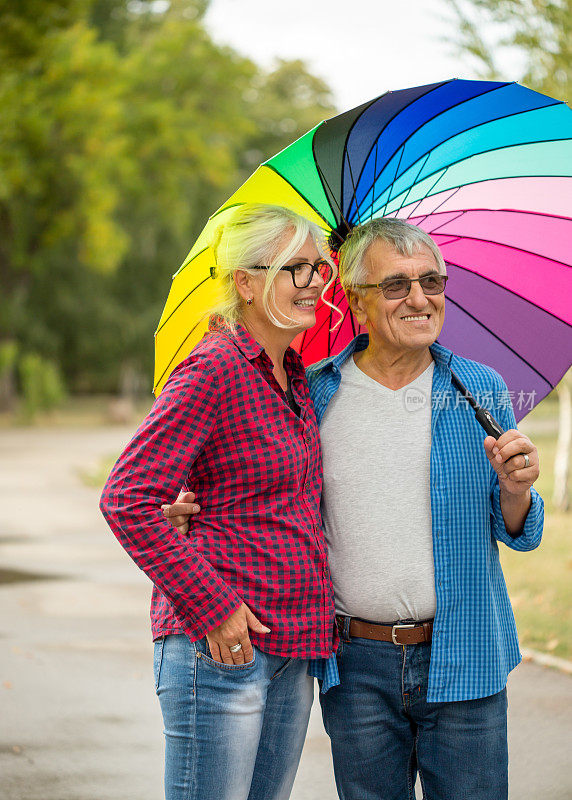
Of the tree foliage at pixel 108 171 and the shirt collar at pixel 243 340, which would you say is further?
the tree foliage at pixel 108 171

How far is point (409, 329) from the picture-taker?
2777 millimetres

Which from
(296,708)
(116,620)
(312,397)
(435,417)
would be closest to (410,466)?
(435,417)

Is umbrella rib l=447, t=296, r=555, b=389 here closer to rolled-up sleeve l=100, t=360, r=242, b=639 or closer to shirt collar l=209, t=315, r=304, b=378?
shirt collar l=209, t=315, r=304, b=378

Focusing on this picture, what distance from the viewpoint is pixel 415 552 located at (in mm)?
2678

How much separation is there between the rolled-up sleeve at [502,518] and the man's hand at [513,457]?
0.19m

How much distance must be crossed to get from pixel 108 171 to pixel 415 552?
95.6ft

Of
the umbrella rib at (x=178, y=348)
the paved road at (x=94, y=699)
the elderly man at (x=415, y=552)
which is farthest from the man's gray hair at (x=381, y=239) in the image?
the paved road at (x=94, y=699)

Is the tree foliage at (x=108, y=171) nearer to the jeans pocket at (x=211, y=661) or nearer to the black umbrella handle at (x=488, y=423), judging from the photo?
the black umbrella handle at (x=488, y=423)

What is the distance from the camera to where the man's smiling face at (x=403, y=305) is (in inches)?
109

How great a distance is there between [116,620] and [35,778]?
2.78 metres

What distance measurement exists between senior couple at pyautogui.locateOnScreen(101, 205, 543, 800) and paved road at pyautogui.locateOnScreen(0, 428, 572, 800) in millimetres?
1847

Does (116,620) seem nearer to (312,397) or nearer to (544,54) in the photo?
(312,397)

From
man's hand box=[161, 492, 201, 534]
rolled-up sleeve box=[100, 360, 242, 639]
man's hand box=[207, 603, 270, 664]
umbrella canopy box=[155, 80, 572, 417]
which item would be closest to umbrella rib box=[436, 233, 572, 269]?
Answer: umbrella canopy box=[155, 80, 572, 417]

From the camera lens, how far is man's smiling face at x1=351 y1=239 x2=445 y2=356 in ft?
9.08
